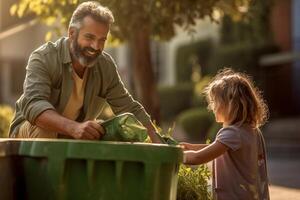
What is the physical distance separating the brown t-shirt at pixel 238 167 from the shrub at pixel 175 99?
18644mm

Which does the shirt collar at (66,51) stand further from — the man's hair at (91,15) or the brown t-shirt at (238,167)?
the brown t-shirt at (238,167)

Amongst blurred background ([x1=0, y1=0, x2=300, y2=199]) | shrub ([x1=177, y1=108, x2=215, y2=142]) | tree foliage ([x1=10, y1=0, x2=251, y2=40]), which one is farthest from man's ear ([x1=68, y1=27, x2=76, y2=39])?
shrub ([x1=177, y1=108, x2=215, y2=142])

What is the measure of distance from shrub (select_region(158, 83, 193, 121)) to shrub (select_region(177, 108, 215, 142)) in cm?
361

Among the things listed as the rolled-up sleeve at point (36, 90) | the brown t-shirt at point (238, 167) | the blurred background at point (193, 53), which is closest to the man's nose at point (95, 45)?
the rolled-up sleeve at point (36, 90)


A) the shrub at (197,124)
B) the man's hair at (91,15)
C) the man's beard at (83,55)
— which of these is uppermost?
the shrub at (197,124)

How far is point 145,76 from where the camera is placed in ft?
31.7

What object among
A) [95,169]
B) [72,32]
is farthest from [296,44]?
[95,169]

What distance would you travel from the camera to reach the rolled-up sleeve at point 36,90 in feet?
13.6

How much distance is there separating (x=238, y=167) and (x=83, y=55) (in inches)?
45.1

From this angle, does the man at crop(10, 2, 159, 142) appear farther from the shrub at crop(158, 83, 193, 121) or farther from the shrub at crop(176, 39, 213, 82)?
the shrub at crop(176, 39, 213, 82)

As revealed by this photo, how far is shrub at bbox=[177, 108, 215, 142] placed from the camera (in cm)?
1922

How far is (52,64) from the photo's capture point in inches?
178

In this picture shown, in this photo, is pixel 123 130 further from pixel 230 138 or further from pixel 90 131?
pixel 230 138

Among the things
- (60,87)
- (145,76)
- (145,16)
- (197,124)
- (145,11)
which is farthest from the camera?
(197,124)
